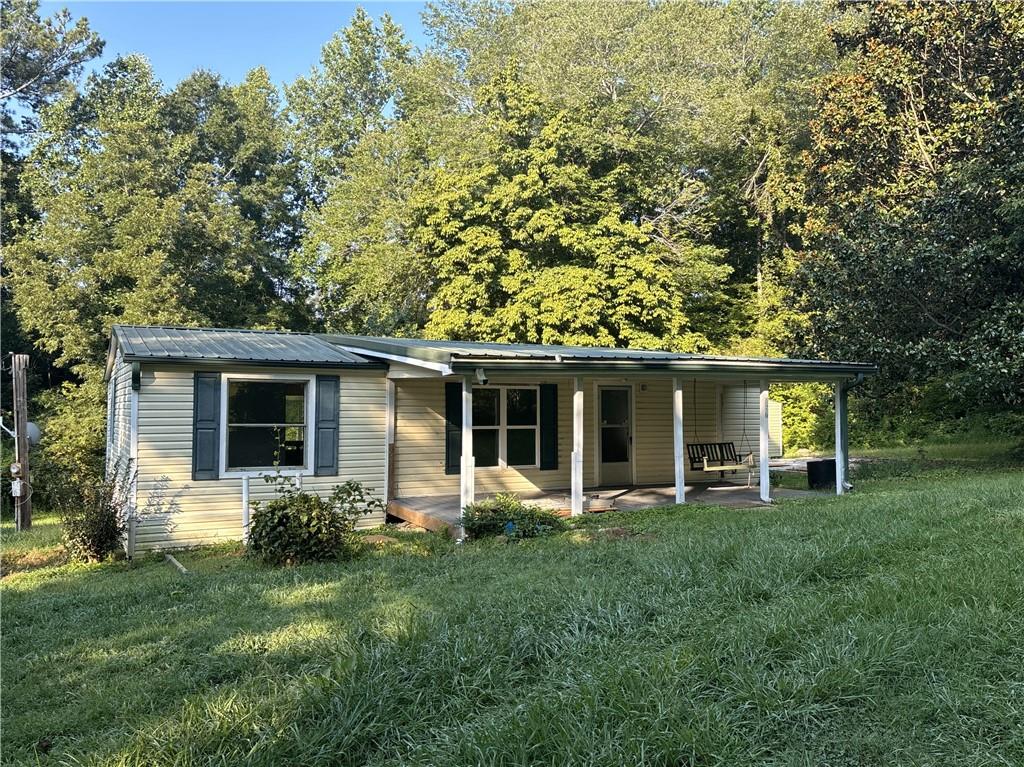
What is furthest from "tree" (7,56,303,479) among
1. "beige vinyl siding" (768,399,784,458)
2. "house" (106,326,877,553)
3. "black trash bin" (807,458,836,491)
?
"beige vinyl siding" (768,399,784,458)

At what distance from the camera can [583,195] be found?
2080 cm

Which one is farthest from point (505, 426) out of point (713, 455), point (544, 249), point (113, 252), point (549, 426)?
point (113, 252)

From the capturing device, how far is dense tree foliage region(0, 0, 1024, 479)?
14.3 m

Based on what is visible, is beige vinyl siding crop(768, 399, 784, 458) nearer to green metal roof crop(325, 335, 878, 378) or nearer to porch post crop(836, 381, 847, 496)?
porch post crop(836, 381, 847, 496)

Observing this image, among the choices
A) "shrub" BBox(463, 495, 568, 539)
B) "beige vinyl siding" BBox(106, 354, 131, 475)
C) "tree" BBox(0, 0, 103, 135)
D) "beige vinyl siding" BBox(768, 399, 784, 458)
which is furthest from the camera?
"tree" BBox(0, 0, 103, 135)

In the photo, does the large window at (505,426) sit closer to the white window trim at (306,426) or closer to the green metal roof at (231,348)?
the green metal roof at (231,348)

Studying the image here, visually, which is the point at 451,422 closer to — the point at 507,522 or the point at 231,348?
the point at 507,522

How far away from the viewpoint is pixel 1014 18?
45.7ft

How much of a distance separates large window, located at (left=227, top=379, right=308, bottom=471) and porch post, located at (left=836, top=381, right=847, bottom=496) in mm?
8158

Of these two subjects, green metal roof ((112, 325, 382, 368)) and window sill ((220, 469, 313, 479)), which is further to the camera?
window sill ((220, 469, 313, 479))

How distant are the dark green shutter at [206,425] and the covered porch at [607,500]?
2636 millimetres

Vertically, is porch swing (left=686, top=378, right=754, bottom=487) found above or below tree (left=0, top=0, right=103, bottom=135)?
below

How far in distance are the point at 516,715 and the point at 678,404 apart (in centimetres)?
772

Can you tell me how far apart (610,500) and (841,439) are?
3989 mm
